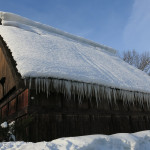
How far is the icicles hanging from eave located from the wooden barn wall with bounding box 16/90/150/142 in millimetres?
194

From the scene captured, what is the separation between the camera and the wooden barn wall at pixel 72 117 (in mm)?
4531

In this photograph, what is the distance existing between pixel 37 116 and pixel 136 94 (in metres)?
3.60

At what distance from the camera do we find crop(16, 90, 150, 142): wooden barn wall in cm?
453

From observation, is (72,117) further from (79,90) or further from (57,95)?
(79,90)

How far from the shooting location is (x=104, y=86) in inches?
208

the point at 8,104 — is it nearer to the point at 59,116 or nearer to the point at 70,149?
the point at 59,116

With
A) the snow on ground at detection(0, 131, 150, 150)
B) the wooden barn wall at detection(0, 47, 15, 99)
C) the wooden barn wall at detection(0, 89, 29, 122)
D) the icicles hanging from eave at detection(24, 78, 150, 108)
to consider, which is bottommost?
the snow on ground at detection(0, 131, 150, 150)

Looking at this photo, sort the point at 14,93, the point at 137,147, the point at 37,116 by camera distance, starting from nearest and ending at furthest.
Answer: the point at 137,147, the point at 37,116, the point at 14,93

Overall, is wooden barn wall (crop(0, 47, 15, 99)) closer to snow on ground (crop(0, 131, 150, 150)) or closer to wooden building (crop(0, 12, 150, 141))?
wooden building (crop(0, 12, 150, 141))

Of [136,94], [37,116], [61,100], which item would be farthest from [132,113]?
[37,116]

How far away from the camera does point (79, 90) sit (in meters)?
4.81

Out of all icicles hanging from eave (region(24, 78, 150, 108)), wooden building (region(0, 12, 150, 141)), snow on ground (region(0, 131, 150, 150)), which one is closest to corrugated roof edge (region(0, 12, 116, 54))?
wooden building (region(0, 12, 150, 141))

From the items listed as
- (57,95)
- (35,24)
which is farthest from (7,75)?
(35,24)

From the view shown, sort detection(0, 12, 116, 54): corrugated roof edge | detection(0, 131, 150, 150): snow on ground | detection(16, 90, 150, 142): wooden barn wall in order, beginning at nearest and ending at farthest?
detection(0, 131, 150, 150): snow on ground → detection(16, 90, 150, 142): wooden barn wall → detection(0, 12, 116, 54): corrugated roof edge
